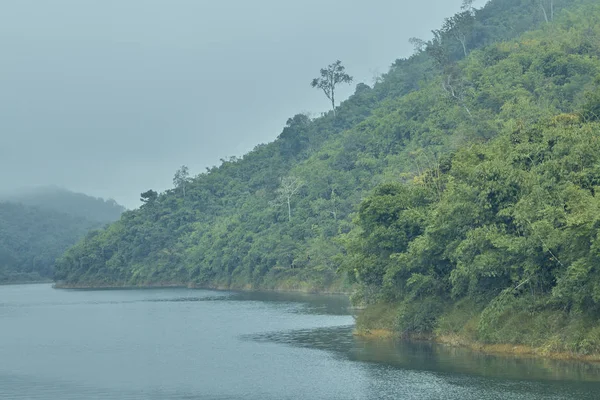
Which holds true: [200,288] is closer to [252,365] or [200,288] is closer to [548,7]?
[548,7]

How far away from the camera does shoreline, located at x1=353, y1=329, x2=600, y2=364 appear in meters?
42.7

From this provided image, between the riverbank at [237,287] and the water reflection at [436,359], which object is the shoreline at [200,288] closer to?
the riverbank at [237,287]

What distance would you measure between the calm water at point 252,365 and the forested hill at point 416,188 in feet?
19.1

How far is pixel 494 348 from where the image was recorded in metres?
47.8

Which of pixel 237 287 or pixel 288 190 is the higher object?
pixel 288 190

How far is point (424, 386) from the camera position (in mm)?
40844

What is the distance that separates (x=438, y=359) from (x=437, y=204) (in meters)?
13.4

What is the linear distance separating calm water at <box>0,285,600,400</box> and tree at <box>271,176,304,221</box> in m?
56.1

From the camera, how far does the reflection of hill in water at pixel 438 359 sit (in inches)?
1631

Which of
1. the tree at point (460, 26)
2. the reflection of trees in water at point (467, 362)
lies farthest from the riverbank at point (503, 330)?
the tree at point (460, 26)

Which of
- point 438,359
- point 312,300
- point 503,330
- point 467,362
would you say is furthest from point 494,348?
point 312,300

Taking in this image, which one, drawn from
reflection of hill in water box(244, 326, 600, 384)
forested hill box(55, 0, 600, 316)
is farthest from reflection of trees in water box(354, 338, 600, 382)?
forested hill box(55, 0, 600, 316)

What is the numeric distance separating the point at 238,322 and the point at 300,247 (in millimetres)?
46515

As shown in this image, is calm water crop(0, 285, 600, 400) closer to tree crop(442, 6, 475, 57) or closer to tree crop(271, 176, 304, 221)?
tree crop(271, 176, 304, 221)
